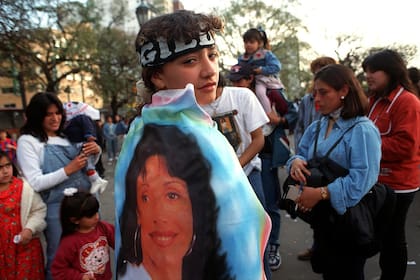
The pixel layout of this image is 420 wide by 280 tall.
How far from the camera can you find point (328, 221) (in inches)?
76.8

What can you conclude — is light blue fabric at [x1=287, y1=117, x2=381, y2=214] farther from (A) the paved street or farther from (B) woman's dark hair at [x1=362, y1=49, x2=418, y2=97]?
(A) the paved street

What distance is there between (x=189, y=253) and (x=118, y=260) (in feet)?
0.80

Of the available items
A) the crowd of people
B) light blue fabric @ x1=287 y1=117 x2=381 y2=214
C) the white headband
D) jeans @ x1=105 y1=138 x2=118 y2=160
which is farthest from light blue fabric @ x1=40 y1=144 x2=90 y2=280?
jeans @ x1=105 y1=138 x2=118 y2=160

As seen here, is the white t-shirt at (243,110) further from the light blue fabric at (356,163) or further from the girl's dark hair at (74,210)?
the girl's dark hair at (74,210)

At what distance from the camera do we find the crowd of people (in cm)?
85

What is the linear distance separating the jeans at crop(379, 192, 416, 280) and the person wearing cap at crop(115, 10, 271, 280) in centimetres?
197

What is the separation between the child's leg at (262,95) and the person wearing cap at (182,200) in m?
2.47

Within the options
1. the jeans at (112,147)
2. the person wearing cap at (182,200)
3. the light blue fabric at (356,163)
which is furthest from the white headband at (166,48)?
the jeans at (112,147)

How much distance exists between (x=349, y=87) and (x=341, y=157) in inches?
17.8

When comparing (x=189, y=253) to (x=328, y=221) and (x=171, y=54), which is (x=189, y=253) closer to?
(x=171, y=54)

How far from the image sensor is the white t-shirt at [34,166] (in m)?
2.43

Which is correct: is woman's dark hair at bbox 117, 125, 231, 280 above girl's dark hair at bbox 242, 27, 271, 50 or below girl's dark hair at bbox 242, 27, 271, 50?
below

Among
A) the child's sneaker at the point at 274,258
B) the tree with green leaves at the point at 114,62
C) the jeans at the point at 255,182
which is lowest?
the child's sneaker at the point at 274,258

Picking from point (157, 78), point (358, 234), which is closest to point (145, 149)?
point (157, 78)
